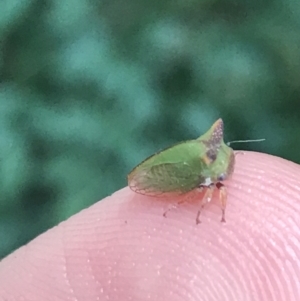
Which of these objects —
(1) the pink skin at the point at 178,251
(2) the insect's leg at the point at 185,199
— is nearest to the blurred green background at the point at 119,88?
(1) the pink skin at the point at 178,251

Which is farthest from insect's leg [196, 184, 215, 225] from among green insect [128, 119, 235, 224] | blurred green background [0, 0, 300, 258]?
blurred green background [0, 0, 300, 258]

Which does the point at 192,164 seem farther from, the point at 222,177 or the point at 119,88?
the point at 119,88

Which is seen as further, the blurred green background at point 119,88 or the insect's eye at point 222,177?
the blurred green background at point 119,88

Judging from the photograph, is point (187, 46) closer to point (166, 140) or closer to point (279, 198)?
point (166, 140)

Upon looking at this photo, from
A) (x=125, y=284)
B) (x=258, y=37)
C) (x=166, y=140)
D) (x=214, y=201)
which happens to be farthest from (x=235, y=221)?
(x=258, y=37)

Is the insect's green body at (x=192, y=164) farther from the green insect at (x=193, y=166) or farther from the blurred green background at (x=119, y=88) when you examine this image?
the blurred green background at (x=119, y=88)

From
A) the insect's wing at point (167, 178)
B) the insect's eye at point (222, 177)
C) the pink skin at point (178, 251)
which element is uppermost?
the insect's wing at point (167, 178)
